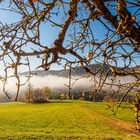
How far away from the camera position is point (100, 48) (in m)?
3.03

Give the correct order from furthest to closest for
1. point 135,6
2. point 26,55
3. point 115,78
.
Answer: point 115,78, point 135,6, point 26,55

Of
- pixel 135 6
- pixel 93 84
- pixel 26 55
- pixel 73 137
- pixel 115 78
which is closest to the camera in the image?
pixel 26 55

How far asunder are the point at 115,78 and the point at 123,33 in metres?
0.43

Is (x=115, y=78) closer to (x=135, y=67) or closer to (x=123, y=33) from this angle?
(x=135, y=67)

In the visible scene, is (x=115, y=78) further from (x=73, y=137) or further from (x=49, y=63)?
(x=73, y=137)

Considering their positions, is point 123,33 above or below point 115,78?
above

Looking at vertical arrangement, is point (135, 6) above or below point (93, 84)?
above

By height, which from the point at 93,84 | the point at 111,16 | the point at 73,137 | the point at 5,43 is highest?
the point at 111,16

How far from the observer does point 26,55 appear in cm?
255

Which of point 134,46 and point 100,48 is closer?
point 134,46

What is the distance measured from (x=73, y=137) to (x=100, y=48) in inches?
1525

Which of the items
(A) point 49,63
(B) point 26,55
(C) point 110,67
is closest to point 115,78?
(C) point 110,67

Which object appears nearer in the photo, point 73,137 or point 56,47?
point 56,47

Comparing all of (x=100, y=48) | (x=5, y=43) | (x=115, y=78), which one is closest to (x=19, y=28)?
(x=5, y=43)
